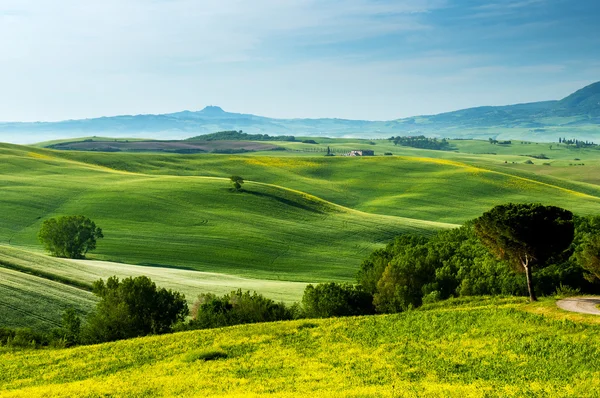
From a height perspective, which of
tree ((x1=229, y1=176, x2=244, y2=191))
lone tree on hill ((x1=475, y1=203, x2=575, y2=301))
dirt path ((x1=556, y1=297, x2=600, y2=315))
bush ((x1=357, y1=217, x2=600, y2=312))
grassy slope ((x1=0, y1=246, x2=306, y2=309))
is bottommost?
grassy slope ((x1=0, y1=246, x2=306, y2=309))

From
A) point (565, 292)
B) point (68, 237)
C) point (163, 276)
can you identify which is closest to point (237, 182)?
point (68, 237)

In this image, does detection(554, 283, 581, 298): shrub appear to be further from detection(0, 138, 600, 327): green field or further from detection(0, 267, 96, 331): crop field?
detection(0, 267, 96, 331): crop field

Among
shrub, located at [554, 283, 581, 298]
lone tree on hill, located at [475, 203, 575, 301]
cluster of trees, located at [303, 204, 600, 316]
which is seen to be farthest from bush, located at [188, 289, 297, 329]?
shrub, located at [554, 283, 581, 298]

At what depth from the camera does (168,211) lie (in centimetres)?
10394

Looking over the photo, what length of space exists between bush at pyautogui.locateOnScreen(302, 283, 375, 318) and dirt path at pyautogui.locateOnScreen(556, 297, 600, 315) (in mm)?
16106

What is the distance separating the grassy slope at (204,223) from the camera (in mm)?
82438

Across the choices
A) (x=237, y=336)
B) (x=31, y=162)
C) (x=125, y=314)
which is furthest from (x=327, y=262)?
(x=31, y=162)

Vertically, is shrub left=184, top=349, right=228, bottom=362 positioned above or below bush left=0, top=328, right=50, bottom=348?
above

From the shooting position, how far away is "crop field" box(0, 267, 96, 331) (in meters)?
44.4

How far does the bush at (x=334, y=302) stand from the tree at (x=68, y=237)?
43268 mm

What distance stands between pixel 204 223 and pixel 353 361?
7294 centimetres

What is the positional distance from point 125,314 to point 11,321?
25.4 ft

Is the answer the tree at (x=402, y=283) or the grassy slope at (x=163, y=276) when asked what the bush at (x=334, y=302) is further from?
the grassy slope at (x=163, y=276)

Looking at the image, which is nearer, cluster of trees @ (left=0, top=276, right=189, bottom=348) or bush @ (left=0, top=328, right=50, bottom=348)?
bush @ (left=0, top=328, right=50, bottom=348)
